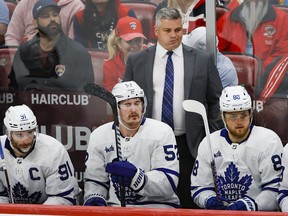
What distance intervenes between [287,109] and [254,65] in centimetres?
38

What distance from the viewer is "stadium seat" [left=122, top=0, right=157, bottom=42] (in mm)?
6949

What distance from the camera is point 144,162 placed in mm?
6340

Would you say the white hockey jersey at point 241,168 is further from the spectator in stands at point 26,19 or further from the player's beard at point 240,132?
the spectator in stands at point 26,19

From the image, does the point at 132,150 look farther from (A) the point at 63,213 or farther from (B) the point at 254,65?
(A) the point at 63,213

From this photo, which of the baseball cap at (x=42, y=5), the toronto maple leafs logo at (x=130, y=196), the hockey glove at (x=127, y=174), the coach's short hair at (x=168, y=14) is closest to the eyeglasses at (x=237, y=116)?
the hockey glove at (x=127, y=174)

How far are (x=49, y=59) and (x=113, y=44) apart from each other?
489 millimetres

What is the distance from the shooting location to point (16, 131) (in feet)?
20.7

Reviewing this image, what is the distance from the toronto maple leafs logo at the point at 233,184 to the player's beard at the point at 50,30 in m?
1.73

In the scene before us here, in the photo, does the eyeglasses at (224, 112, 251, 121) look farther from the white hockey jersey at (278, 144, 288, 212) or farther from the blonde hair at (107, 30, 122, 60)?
the blonde hair at (107, 30, 122, 60)

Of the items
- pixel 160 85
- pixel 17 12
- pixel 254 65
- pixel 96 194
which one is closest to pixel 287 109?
pixel 254 65

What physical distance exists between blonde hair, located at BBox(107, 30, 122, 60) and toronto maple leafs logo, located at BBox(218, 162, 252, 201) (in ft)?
4.38

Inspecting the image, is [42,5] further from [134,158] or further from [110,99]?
[134,158]

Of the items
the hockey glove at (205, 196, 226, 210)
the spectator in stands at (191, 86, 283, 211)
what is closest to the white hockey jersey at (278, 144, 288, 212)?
the spectator in stands at (191, 86, 283, 211)

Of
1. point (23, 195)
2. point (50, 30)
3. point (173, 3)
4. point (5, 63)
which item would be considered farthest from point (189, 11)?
point (23, 195)
